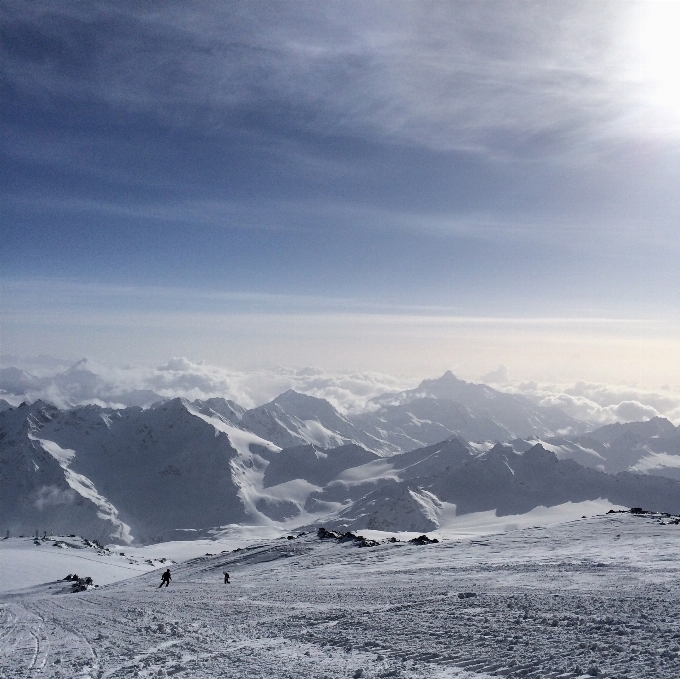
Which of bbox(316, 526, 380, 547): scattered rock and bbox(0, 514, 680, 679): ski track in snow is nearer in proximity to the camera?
bbox(0, 514, 680, 679): ski track in snow

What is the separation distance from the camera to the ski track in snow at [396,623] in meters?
13.3

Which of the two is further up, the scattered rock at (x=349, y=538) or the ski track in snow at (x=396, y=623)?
the ski track in snow at (x=396, y=623)

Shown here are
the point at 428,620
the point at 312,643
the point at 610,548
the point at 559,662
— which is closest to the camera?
the point at 559,662

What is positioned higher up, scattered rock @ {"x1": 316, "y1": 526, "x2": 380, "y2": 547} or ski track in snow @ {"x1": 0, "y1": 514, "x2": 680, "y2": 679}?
ski track in snow @ {"x1": 0, "y1": 514, "x2": 680, "y2": 679}

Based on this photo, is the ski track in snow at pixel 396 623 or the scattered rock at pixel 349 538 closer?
the ski track in snow at pixel 396 623

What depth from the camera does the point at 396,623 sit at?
17.8 metres

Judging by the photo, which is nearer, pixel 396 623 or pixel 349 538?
pixel 396 623

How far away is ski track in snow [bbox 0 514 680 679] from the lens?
43.7 feet

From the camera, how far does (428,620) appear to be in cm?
1770

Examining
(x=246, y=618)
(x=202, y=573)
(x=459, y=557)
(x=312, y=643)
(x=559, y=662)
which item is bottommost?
(x=202, y=573)

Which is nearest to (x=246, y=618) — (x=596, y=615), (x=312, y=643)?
(x=312, y=643)

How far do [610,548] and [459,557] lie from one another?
31.4ft

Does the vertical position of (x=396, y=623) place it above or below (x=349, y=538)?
above

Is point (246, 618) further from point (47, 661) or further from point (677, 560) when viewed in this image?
point (677, 560)
